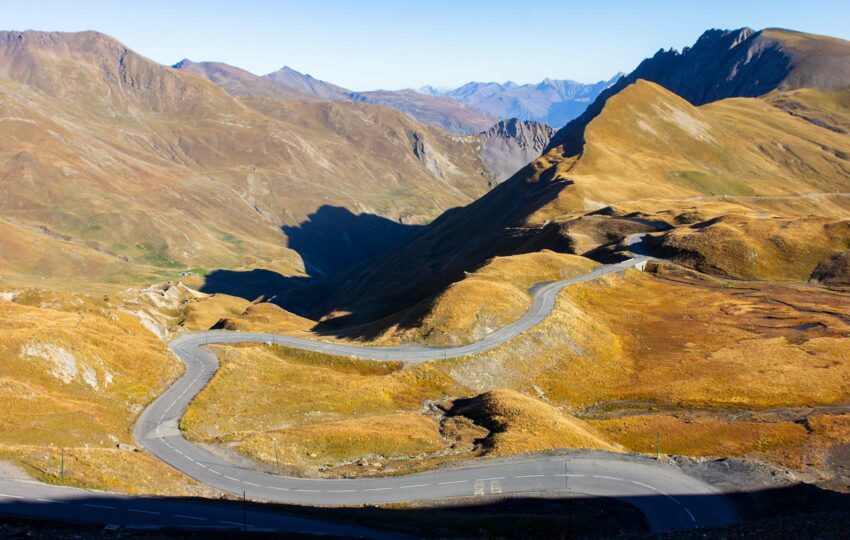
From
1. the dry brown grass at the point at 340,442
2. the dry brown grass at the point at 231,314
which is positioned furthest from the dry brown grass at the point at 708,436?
the dry brown grass at the point at 231,314

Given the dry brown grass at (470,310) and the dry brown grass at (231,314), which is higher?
the dry brown grass at (470,310)

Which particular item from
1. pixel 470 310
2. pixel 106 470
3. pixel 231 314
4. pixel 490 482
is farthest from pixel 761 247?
pixel 106 470

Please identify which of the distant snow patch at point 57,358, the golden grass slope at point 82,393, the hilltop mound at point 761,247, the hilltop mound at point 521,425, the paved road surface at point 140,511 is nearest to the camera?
the paved road surface at point 140,511

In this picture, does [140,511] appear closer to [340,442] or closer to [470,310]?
[340,442]

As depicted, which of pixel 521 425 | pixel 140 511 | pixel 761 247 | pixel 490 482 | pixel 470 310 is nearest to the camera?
pixel 140 511

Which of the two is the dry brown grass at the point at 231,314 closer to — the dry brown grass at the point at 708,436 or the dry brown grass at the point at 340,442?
the dry brown grass at the point at 340,442

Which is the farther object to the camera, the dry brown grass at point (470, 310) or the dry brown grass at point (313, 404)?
the dry brown grass at point (470, 310)

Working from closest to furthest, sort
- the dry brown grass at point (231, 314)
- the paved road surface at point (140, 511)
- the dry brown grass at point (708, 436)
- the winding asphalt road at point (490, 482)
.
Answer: the paved road surface at point (140, 511) < the winding asphalt road at point (490, 482) < the dry brown grass at point (708, 436) < the dry brown grass at point (231, 314)

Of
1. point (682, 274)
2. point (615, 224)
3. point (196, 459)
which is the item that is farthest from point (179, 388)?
point (615, 224)

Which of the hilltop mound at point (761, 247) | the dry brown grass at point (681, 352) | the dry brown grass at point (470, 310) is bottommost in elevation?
Result: the dry brown grass at point (681, 352)
